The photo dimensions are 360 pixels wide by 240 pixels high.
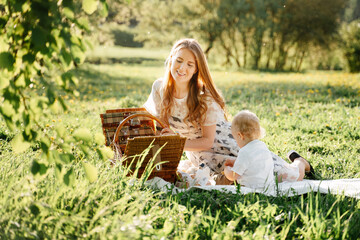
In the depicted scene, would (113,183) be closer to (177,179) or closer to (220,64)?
(177,179)

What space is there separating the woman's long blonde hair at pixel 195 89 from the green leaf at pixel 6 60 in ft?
6.29

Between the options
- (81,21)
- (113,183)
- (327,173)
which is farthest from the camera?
(327,173)

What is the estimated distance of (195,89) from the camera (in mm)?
3447

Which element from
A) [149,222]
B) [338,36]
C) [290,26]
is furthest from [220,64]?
[149,222]

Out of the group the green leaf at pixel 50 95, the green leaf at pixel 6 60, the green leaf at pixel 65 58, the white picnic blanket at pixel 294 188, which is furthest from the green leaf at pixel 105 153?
the white picnic blanket at pixel 294 188

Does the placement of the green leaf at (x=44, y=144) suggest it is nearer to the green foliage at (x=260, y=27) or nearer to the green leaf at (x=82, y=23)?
the green leaf at (x=82, y=23)

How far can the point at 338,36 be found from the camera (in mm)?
18703

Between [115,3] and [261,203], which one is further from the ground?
[115,3]

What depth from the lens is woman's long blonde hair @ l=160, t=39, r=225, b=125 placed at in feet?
10.9

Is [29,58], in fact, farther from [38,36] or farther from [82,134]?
[82,134]

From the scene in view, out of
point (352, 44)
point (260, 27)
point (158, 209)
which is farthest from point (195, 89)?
point (260, 27)

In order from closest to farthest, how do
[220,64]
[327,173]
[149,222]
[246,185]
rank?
1. [149,222]
2. [246,185]
3. [327,173]
4. [220,64]

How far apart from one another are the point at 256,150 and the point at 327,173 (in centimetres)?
88

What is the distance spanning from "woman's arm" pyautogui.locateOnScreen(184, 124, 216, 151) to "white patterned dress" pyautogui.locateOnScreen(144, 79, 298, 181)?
0.06m
